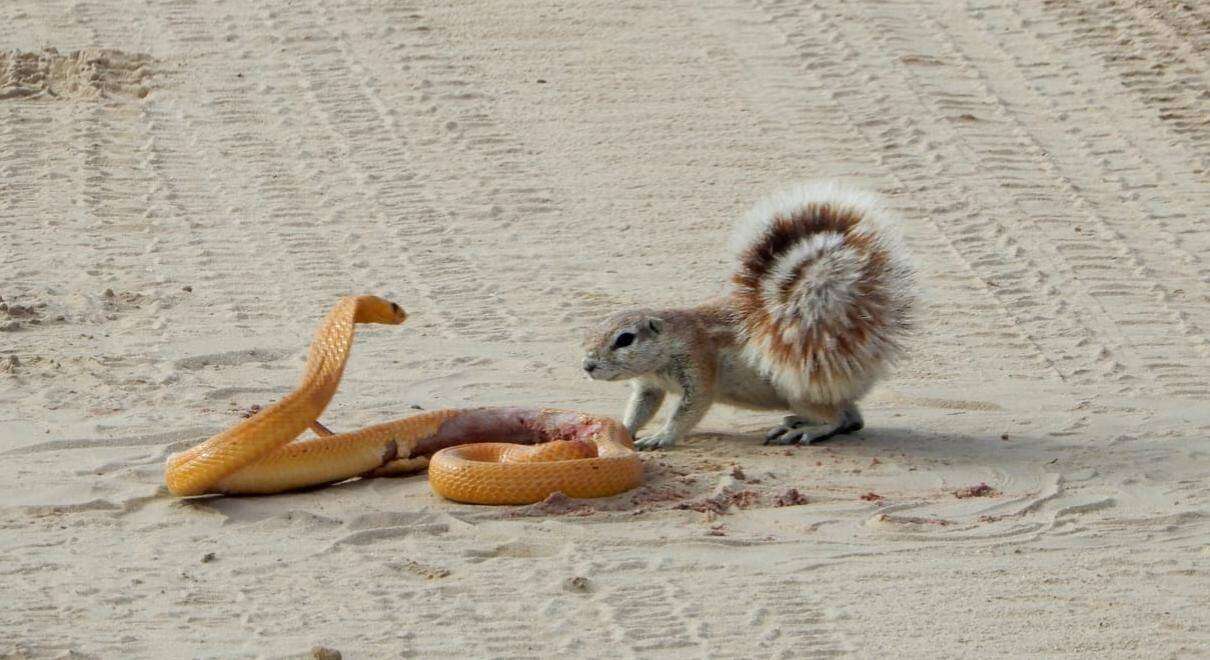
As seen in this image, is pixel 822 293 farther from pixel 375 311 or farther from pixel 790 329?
pixel 375 311

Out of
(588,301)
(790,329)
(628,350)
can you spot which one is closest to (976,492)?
(790,329)

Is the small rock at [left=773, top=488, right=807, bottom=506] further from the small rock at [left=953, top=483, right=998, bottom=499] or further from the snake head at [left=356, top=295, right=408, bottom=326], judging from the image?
the snake head at [left=356, top=295, right=408, bottom=326]

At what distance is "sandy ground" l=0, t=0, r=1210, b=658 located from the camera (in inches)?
247

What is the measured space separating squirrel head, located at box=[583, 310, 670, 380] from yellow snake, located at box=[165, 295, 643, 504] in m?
0.39

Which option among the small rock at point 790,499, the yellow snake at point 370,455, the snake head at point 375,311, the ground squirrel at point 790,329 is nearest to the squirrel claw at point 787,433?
the ground squirrel at point 790,329

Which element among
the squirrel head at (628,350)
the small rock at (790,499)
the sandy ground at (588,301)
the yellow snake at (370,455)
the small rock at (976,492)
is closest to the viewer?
the sandy ground at (588,301)

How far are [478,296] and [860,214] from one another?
2.73 meters

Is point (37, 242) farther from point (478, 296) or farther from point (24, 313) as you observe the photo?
point (478, 296)

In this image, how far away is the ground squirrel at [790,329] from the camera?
7891 mm

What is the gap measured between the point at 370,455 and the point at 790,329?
5.96 ft

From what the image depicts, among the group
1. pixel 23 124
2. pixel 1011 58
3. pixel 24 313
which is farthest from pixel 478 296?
pixel 1011 58

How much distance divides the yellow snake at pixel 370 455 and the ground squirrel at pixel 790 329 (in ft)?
1.58

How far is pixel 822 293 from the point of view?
7.85 metres

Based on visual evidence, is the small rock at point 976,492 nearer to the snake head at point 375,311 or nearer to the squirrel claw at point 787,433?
the squirrel claw at point 787,433
